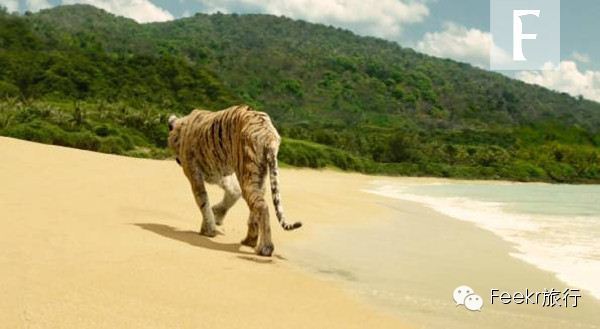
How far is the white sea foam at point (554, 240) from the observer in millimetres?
7430

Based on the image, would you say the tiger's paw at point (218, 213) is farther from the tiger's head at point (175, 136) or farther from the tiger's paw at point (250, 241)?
the tiger's paw at point (250, 241)

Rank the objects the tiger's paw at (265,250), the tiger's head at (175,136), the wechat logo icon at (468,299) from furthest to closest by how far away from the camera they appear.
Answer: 1. the tiger's head at (175,136)
2. the tiger's paw at (265,250)
3. the wechat logo icon at (468,299)

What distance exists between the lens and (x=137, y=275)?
4867 mm

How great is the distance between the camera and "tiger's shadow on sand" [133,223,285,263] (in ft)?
22.0

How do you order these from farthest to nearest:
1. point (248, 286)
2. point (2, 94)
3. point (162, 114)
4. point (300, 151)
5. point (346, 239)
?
1. point (2, 94)
2. point (300, 151)
3. point (162, 114)
4. point (346, 239)
5. point (248, 286)

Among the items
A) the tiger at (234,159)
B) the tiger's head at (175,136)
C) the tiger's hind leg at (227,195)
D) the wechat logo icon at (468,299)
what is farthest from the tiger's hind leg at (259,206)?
the wechat logo icon at (468,299)

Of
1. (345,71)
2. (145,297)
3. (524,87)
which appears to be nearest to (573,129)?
(345,71)

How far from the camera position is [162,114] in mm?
47375

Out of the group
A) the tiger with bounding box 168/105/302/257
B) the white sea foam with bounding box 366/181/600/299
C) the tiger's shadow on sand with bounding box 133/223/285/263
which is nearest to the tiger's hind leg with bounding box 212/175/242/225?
the tiger with bounding box 168/105/302/257

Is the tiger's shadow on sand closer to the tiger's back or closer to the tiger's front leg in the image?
the tiger's front leg

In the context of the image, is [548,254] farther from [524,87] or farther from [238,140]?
[524,87]

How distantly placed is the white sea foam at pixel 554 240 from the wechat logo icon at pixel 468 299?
142cm

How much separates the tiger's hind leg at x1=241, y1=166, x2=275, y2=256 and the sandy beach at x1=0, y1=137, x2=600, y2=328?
10.5 inches

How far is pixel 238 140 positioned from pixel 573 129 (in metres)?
96.2
